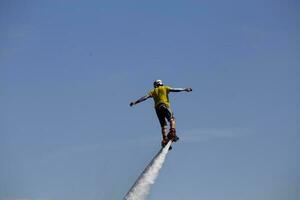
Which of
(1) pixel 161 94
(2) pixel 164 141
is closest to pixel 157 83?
(1) pixel 161 94

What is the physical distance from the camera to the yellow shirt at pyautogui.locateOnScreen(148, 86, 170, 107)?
204 feet

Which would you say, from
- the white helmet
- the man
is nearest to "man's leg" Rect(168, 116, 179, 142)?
the man

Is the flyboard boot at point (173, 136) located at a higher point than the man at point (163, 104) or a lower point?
lower

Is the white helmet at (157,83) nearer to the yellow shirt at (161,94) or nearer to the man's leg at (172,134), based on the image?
the yellow shirt at (161,94)

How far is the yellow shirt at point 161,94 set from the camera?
62.3 metres

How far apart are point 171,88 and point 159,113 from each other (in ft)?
5.35

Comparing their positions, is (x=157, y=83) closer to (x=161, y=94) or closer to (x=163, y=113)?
(x=161, y=94)

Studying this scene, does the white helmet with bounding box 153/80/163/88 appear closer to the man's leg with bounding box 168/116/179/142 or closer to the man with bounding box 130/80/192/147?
the man with bounding box 130/80/192/147

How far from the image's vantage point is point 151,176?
60.6 metres

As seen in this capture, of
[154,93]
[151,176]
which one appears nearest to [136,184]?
[151,176]

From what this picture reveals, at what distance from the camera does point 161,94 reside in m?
62.3

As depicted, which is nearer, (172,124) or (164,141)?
(164,141)

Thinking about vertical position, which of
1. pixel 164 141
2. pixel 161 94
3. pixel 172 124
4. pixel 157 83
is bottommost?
pixel 164 141

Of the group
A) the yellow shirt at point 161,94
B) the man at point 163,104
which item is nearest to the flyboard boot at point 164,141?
the man at point 163,104
